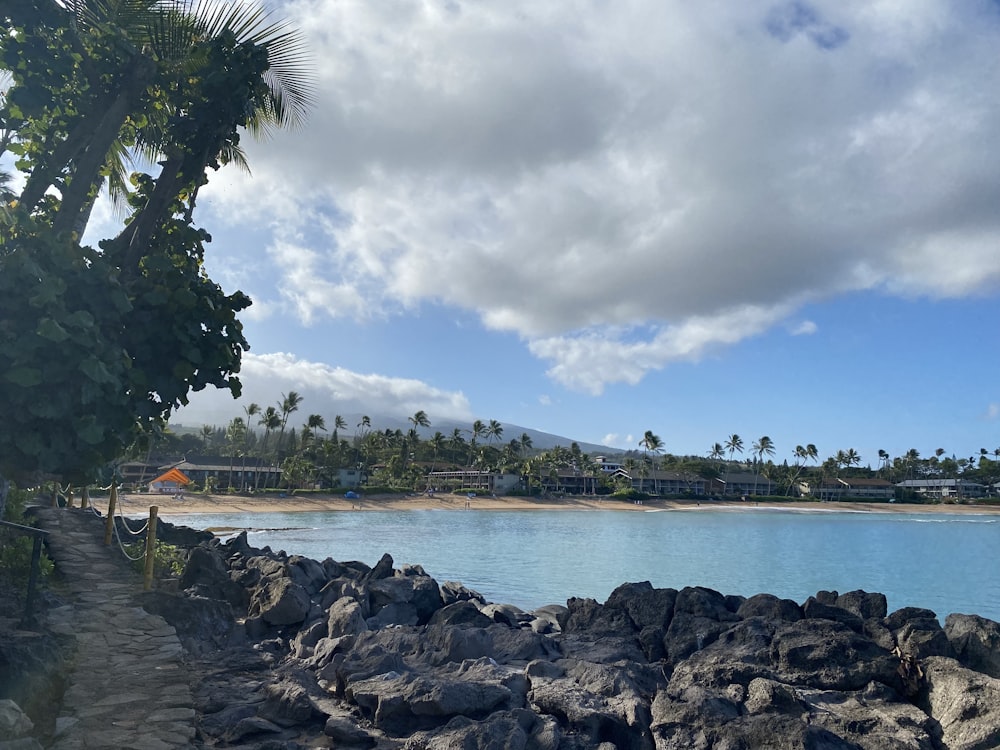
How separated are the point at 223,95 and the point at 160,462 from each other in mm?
85980

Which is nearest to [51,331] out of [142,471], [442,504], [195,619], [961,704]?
[195,619]

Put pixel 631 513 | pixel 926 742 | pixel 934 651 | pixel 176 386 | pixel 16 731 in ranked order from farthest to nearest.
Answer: pixel 631 513 < pixel 934 651 < pixel 926 742 < pixel 176 386 < pixel 16 731

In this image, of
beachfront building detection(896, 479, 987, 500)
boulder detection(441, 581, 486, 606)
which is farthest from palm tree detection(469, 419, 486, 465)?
boulder detection(441, 581, 486, 606)

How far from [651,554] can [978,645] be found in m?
26.7

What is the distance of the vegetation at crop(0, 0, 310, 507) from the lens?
4.94m

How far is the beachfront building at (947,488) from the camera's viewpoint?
10825 cm

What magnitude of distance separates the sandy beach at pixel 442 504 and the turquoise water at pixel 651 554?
4134 millimetres

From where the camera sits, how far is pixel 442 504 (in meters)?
75.9

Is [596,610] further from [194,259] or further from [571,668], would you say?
[194,259]

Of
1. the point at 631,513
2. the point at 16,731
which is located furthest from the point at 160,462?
the point at 16,731

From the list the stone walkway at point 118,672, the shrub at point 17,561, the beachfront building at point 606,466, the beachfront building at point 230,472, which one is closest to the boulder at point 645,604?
the stone walkway at point 118,672

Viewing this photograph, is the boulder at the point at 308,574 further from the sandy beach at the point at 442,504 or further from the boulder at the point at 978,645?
the sandy beach at the point at 442,504

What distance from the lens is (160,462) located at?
8369cm

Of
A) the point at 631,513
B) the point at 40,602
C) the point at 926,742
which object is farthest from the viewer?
the point at 631,513
